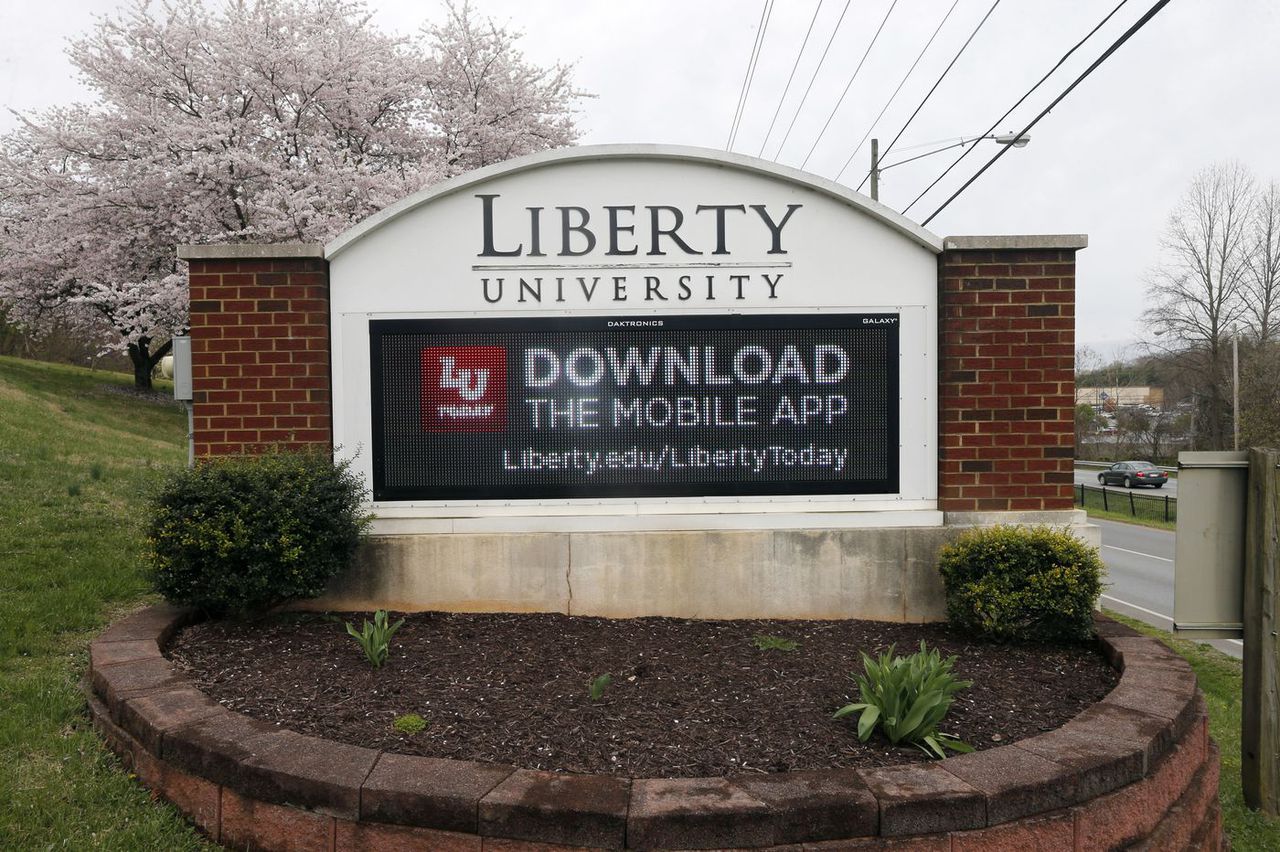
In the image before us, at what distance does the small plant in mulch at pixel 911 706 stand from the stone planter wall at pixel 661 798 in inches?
8.8

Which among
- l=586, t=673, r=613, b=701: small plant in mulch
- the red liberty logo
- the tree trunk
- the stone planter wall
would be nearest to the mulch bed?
l=586, t=673, r=613, b=701: small plant in mulch

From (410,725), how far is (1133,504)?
31.1 metres

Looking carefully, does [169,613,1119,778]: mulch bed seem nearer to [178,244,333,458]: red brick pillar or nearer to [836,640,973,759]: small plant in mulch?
[836,640,973,759]: small plant in mulch

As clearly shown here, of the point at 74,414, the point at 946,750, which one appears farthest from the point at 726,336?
the point at 74,414

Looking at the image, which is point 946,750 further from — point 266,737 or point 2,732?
point 2,732

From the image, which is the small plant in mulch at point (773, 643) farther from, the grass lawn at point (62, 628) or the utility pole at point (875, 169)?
the utility pole at point (875, 169)

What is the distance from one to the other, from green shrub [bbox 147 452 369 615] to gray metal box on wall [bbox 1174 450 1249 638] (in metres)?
4.49

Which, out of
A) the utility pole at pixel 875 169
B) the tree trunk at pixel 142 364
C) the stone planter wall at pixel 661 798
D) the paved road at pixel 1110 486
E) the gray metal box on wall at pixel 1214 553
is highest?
the utility pole at pixel 875 169

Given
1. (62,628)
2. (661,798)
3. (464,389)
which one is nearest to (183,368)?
(62,628)

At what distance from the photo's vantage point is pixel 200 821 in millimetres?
3203

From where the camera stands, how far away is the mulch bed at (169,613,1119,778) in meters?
3.42

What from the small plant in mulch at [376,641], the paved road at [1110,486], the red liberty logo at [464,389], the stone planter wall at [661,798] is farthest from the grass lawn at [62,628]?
A: the paved road at [1110,486]

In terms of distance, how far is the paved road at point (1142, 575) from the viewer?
11.8 meters

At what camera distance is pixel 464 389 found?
5.40 m
